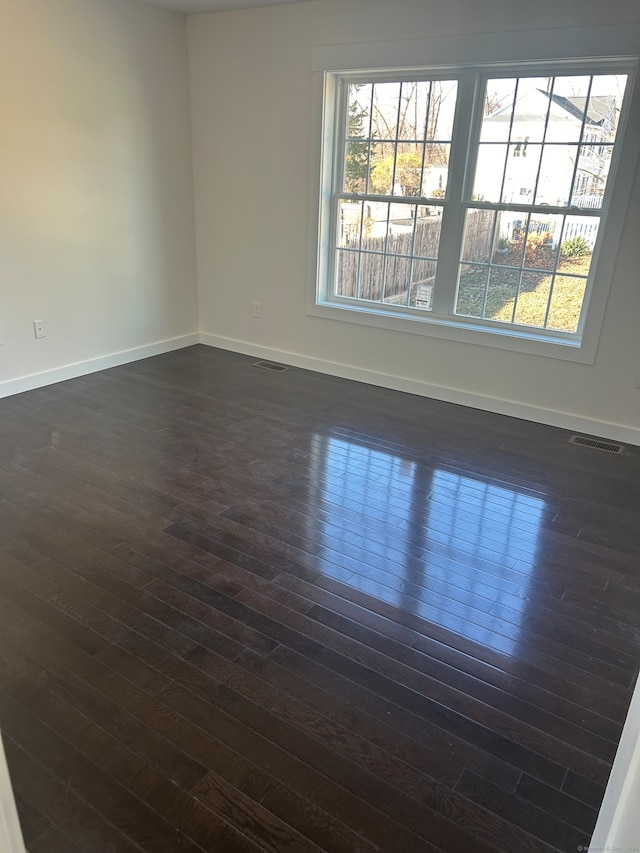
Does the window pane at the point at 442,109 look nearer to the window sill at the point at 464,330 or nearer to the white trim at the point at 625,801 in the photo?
the window sill at the point at 464,330

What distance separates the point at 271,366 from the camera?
494cm

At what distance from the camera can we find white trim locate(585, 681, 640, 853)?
27.4 inches

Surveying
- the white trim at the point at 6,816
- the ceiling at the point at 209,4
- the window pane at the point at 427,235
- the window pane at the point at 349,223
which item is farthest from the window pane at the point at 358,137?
the white trim at the point at 6,816

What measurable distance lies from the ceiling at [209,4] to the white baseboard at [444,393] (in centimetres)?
246

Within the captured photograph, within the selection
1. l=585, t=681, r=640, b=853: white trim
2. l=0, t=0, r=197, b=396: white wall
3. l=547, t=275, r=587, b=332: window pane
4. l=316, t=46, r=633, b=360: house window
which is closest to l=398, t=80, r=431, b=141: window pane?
l=316, t=46, r=633, b=360: house window

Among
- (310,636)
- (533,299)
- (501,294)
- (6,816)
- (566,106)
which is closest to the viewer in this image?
(6,816)

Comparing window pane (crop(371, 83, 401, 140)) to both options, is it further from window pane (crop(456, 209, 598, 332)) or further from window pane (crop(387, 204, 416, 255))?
window pane (crop(456, 209, 598, 332))

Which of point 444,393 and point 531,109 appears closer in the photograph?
point 531,109

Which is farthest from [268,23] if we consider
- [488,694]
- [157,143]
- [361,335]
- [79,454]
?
[488,694]

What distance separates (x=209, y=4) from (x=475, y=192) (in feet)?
7.62

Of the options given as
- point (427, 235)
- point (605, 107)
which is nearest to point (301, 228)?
point (427, 235)

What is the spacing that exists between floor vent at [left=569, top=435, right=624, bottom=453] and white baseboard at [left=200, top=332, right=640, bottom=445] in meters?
0.07

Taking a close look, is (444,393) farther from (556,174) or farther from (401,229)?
(556,174)

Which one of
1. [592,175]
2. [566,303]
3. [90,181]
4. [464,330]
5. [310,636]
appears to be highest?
[592,175]
